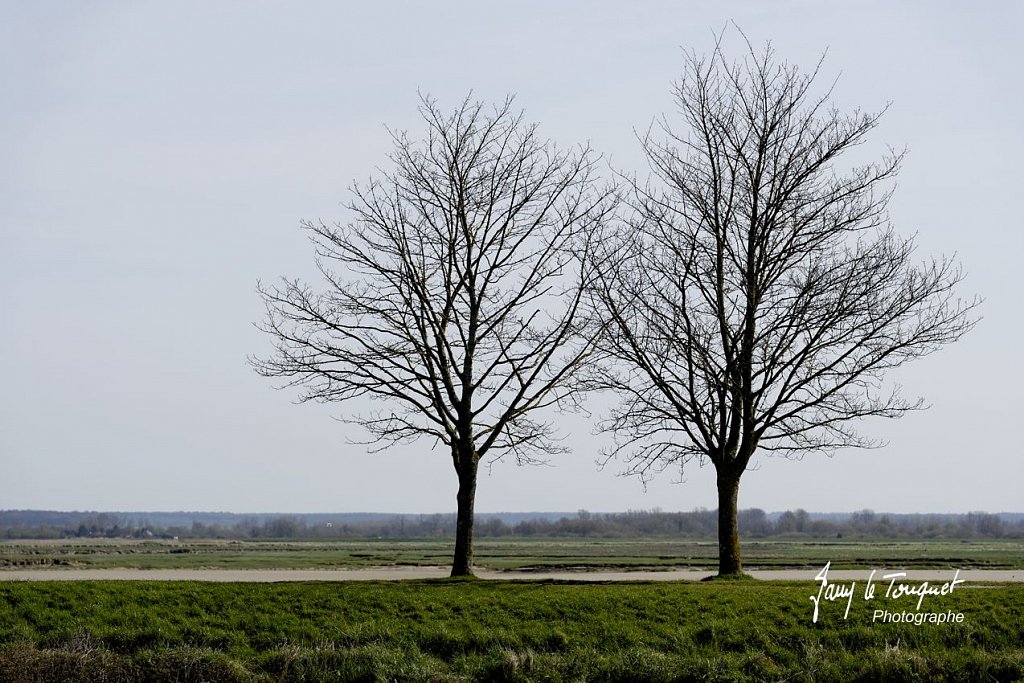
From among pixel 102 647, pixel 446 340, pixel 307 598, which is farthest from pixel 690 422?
pixel 102 647

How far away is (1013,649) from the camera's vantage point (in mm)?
19359

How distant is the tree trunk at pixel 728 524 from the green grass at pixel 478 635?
15.6 feet

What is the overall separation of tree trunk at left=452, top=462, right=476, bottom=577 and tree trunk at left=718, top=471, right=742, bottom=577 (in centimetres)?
652

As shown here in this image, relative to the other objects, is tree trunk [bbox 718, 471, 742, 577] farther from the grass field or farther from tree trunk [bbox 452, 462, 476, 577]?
the grass field

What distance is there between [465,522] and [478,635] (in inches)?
271

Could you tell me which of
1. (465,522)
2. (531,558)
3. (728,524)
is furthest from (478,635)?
(531,558)

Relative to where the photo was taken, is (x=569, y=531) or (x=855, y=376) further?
(x=569, y=531)

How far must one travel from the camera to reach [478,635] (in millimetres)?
19734

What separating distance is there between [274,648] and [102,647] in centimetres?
308

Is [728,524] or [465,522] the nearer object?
[465,522]

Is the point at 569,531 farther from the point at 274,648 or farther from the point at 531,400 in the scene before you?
the point at 274,648

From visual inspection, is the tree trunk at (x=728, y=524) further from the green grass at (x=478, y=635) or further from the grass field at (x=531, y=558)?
the grass field at (x=531, y=558)

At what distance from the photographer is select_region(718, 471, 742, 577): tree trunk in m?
27.0

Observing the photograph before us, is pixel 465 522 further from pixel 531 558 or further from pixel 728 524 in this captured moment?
pixel 531 558
